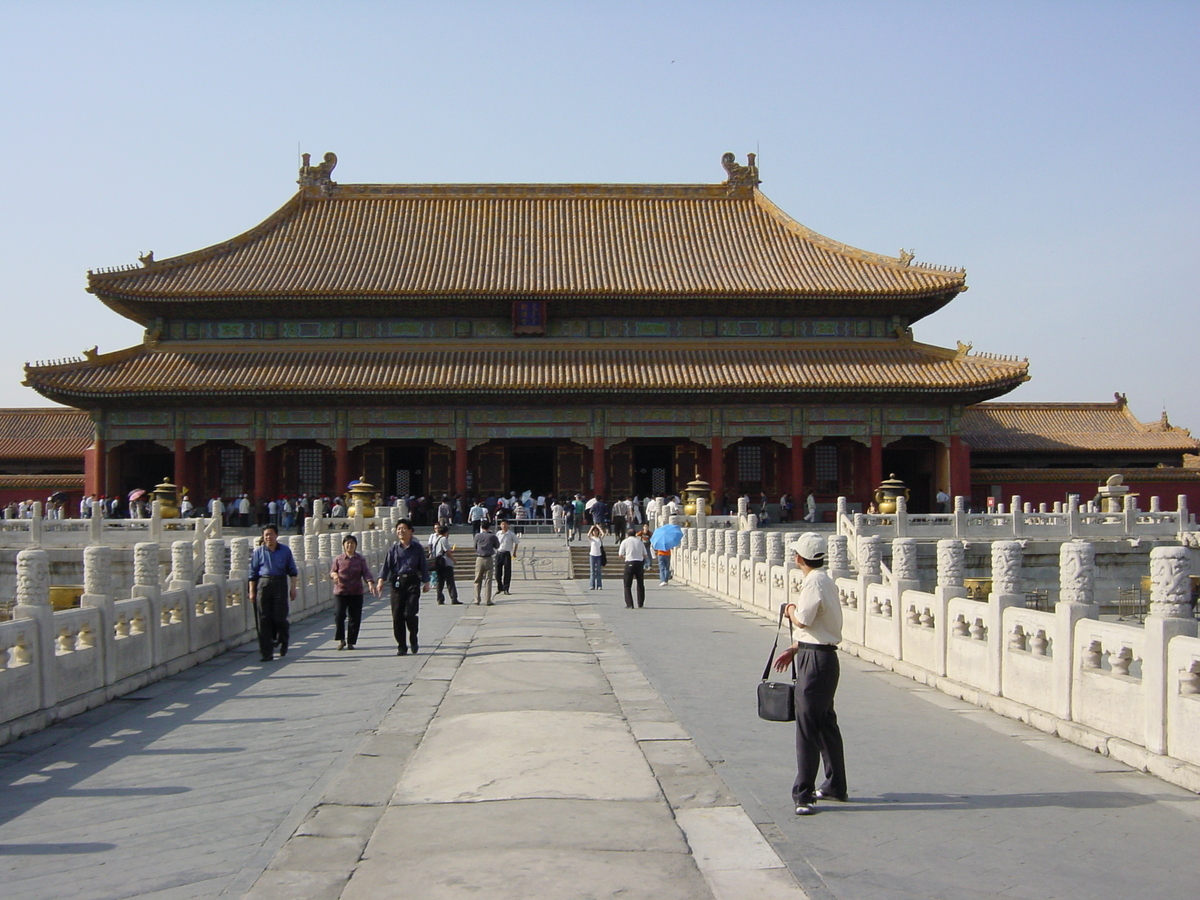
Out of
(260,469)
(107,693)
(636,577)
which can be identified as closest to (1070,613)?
(107,693)

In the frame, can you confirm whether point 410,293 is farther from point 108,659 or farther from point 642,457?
point 108,659

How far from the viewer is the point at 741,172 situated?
152ft

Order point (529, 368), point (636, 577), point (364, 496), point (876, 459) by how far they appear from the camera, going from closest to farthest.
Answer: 1. point (636, 577)
2. point (364, 496)
3. point (876, 459)
4. point (529, 368)

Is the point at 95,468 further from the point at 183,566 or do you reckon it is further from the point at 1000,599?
the point at 1000,599

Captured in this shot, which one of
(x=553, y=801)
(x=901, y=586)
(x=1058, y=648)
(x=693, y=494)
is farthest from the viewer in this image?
(x=693, y=494)

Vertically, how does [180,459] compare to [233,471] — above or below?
above

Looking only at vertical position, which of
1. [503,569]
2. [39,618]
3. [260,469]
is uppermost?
[260,469]

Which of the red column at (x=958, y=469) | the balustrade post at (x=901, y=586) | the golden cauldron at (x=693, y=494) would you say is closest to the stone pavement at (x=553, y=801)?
the balustrade post at (x=901, y=586)

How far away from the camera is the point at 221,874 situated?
5.30 metres

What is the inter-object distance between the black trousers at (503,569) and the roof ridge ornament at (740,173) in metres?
28.3

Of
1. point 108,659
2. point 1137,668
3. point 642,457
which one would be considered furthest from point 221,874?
point 642,457

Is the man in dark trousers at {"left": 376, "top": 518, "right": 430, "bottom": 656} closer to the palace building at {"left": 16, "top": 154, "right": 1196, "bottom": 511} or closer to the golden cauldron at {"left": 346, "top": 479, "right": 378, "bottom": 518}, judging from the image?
the golden cauldron at {"left": 346, "top": 479, "right": 378, "bottom": 518}

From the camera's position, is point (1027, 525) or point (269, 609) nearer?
point (269, 609)

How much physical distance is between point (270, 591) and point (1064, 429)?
119ft
